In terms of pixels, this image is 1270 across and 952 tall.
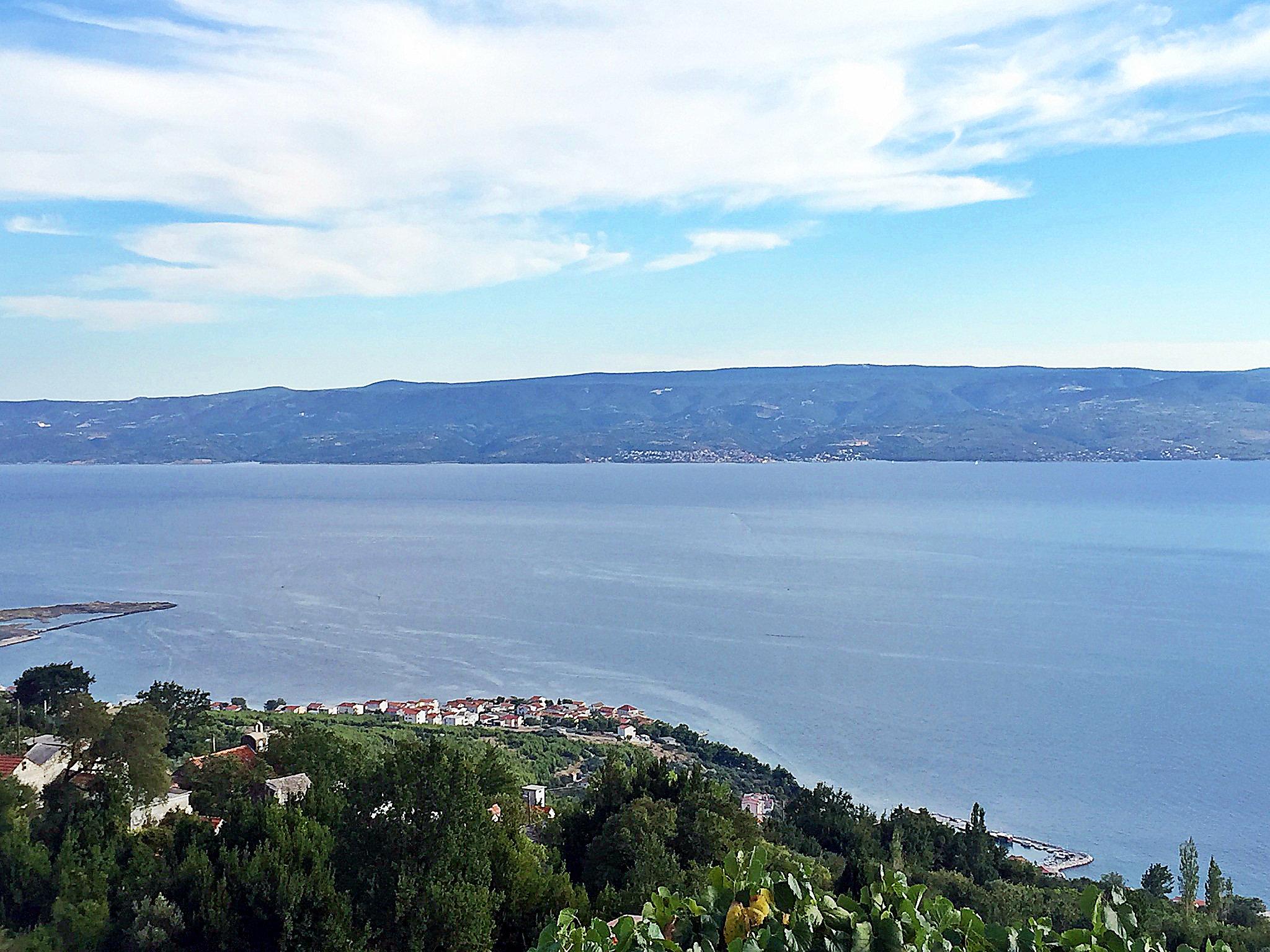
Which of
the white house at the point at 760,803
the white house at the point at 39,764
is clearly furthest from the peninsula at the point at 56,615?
the white house at the point at 760,803

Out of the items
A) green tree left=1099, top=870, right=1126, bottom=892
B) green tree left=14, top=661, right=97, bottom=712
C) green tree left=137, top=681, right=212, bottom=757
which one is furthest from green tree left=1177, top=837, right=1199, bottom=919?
green tree left=14, top=661, right=97, bottom=712

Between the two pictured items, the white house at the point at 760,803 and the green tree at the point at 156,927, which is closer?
the green tree at the point at 156,927

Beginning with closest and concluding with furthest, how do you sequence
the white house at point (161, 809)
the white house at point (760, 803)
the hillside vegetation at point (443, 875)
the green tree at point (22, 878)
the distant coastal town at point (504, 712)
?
the hillside vegetation at point (443, 875) → the green tree at point (22, 878) → the white house at point (161, 809) → the white house at point (760, 803) → the distant coastal town at point (504, 712)

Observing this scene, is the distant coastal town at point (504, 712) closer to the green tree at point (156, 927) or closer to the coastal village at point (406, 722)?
the coastal village at point (406, 722)

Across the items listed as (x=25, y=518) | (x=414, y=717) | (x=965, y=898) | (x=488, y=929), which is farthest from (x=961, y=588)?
(x=25, y=518)

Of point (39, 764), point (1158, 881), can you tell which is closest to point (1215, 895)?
point (1158, 881)

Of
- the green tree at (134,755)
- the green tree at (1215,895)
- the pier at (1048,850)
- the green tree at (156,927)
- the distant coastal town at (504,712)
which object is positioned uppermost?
the green tree at (156,927)

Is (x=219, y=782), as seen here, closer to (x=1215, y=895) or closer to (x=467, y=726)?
(x=1215, y=895)
